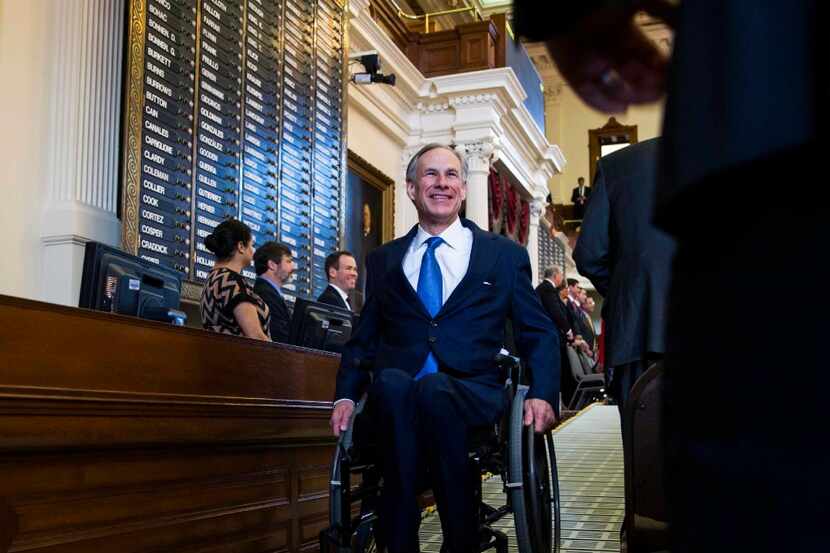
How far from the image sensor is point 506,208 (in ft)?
43.4

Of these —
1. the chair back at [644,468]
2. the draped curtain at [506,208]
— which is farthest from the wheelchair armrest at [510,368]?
the draped curtain at [506,208]

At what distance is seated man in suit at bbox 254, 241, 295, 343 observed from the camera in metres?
5.71

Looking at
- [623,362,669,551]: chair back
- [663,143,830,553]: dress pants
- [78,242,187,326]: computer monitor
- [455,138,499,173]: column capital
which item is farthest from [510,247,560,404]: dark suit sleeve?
[455,138,499,173]: column capital

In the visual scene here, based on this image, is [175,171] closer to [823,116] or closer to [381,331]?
[381,331]

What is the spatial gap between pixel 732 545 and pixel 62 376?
2.30 m

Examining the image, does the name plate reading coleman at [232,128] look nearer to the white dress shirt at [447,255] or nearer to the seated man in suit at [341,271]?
the seated man in suit at [341,271]

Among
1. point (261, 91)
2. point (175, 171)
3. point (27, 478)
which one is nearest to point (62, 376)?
point (27, 478)

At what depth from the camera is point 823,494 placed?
0.53 metres

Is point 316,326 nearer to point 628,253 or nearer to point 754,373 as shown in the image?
point 628,253

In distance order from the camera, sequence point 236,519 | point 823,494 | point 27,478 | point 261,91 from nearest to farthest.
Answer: point 823,494, point 27,478, point 236,519, point 261,91

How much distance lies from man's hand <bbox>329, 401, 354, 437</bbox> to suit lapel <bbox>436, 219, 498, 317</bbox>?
0.39 m

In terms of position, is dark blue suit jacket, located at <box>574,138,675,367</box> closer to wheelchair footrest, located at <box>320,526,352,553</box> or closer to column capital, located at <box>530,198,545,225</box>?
wheelchair footrest, located at <box>320,526,352,553</box>

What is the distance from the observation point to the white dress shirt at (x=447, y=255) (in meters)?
3.01

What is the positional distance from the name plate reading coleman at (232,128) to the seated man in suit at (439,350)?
111 inches
